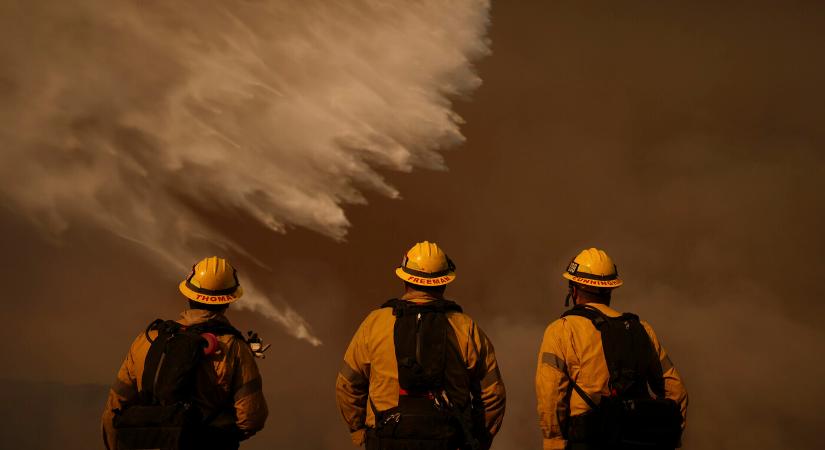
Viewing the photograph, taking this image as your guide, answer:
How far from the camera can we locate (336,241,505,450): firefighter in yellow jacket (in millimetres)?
3846

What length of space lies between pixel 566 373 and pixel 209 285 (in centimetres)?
204

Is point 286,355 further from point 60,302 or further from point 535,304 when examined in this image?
point 535,304

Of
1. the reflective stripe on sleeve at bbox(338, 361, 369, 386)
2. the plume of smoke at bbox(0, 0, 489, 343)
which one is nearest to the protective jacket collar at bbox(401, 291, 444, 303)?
the reflective stripe on sleeve at bbox(338, 361, 369, 386)

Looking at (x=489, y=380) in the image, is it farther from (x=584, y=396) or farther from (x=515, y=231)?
(x=515, y=231)

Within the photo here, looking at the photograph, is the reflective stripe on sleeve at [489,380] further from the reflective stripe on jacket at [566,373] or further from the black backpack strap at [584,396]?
the black backpack strap at [584,396]

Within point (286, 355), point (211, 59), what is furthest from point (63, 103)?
point (286, 355)

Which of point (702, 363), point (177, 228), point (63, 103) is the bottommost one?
point (702, 363)

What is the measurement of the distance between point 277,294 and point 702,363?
16.6 feet

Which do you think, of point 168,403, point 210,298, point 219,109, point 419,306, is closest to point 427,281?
point 419,306

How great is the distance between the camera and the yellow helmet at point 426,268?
429 centimetres

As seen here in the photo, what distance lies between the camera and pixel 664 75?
9.89m

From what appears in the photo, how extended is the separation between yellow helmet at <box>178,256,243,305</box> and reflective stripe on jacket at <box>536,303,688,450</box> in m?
1.77

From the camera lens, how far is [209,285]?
14.3ft

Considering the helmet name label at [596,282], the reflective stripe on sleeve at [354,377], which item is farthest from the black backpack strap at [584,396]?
the reflective stripe on sleeve at [354,377]
